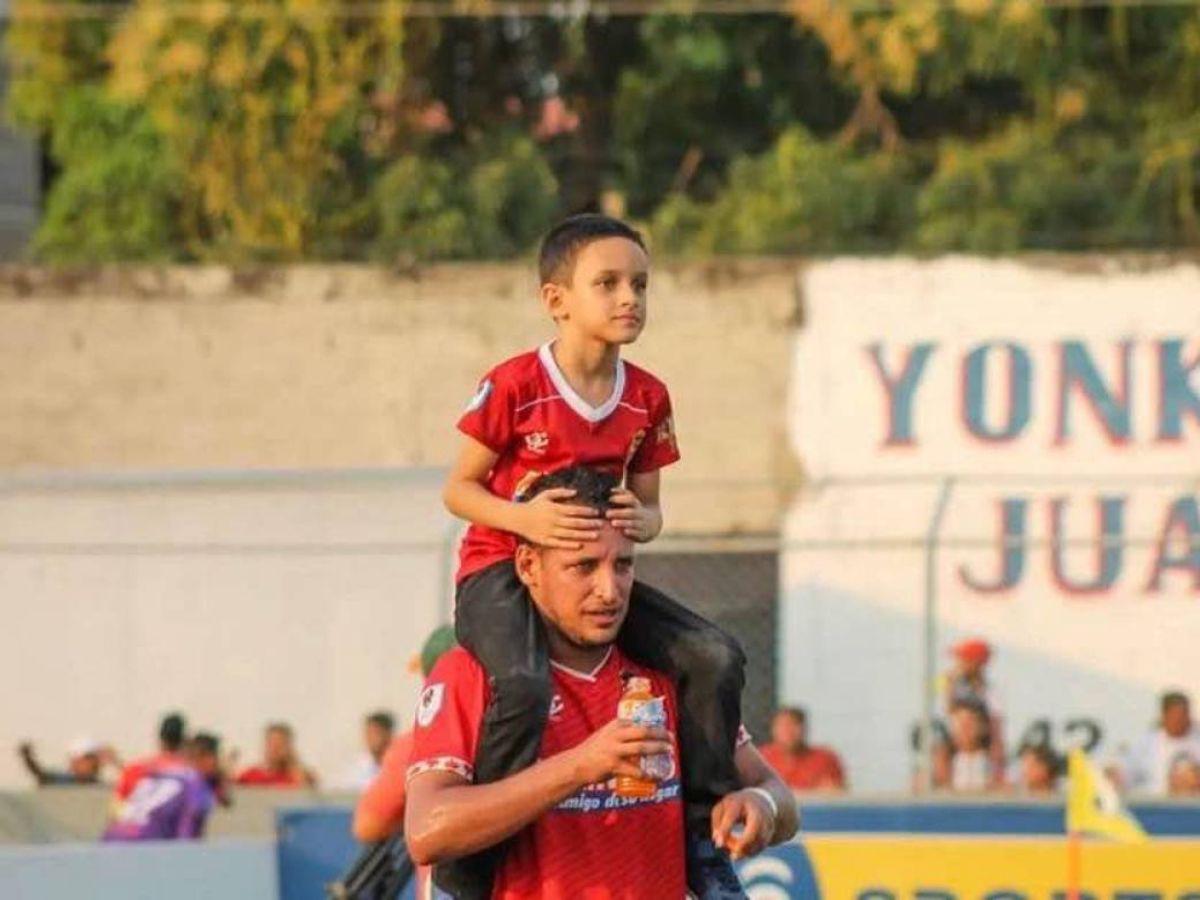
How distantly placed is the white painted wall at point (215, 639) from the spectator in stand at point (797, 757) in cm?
260

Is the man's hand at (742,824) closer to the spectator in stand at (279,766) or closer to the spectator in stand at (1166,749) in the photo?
the spectator in stand at (1166,749)

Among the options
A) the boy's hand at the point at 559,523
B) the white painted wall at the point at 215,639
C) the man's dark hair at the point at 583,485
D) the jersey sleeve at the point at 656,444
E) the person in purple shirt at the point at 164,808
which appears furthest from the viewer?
the white painted wall at the point at 215,639

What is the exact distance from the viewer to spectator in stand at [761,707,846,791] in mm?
16422

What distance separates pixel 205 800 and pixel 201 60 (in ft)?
32.9

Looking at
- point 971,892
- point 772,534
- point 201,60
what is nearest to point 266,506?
point 772,534

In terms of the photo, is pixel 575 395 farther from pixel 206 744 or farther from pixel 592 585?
pixel 206 744

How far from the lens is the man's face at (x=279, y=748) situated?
17906mm

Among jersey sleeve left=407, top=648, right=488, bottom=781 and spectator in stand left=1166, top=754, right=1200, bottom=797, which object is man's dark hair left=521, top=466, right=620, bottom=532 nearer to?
jersey sleeve left=407, top=648, right=488, bottom=781

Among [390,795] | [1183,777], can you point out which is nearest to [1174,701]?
[1183,777]

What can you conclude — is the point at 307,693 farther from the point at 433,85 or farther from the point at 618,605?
the point at 618,605

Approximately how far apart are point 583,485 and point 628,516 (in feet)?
0.50

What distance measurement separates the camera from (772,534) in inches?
795

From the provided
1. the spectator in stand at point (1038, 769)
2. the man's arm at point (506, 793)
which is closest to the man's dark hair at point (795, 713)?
the spectator in stand at point (1038, 769)

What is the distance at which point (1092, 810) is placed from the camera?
12.1 metres
